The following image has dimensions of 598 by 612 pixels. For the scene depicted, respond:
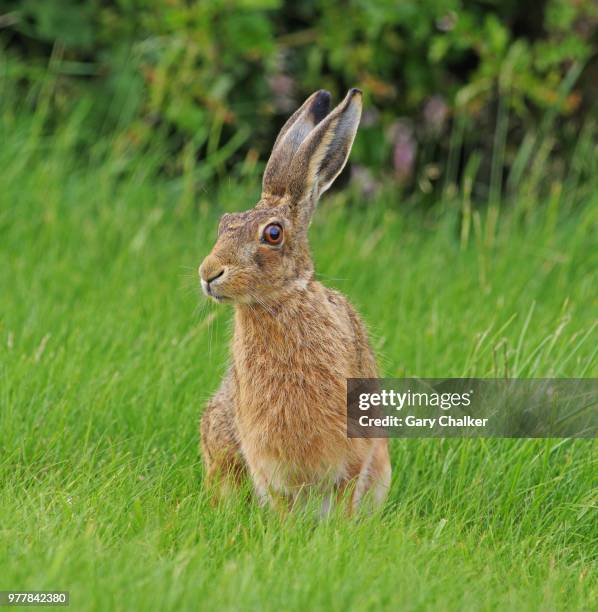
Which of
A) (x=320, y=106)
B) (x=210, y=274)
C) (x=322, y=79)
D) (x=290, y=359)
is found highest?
(x=322, y=79)

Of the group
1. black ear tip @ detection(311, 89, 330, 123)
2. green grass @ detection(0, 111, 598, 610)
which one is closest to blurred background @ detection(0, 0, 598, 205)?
green grass @ detection(0, 111, 598, 610)

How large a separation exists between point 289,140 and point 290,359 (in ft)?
2.96

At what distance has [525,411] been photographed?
16.1 ft

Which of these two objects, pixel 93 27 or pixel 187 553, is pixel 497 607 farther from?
pixel 93 27

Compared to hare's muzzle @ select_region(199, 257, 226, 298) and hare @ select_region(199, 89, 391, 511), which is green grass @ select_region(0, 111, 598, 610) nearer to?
→ hare @ select_region(199, 89, 391, 511)

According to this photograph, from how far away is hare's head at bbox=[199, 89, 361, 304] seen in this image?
168 inches

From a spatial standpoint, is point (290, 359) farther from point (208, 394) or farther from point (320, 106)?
point (320, 106)

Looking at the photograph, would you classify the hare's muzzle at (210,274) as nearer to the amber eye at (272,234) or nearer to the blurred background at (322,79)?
the amber eye at (272,234)

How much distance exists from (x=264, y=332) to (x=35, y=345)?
157cm

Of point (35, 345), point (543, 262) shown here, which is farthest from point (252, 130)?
point (35, 345)

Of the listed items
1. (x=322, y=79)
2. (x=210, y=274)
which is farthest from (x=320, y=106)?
(x=322, y=79)

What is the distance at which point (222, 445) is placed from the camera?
464 cm

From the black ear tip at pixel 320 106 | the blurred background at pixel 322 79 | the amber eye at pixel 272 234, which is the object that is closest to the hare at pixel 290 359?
the amber eye at pixel 272 234

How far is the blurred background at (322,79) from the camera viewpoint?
8.07m
